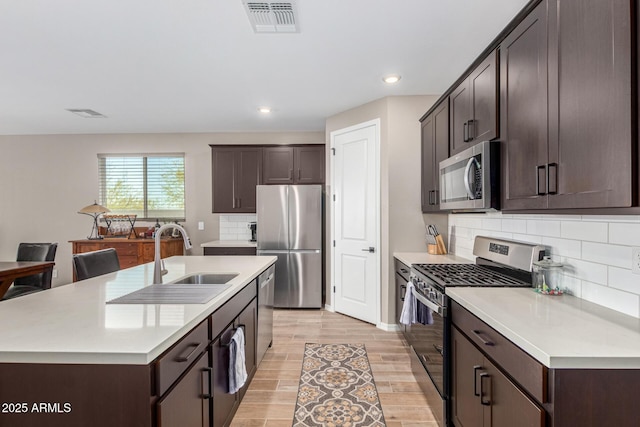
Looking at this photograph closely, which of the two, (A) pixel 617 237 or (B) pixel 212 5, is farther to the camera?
(B) pixel 212 5

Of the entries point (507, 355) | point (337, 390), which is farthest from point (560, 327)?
point (337, 390)

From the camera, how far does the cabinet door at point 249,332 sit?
2.13 meters

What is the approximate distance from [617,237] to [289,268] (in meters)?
3.48

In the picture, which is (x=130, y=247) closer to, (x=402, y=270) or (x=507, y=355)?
(x=402, y=270)

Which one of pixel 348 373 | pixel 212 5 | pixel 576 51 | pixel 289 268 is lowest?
pixel 348 373

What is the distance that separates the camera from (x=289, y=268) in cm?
439

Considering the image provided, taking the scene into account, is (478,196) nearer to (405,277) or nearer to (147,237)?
(405,277)

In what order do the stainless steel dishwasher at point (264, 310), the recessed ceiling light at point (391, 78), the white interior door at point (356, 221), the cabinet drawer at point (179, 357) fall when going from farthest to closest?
1. the white interior door at point (356, 221)
2. the recessed ceiling light at point (391, 78)
3. the stainless steel dishwasher at point (264, 310)
4. the cabinet drawer at point (179, 357)

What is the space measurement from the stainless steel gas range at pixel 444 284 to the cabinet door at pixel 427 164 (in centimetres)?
80

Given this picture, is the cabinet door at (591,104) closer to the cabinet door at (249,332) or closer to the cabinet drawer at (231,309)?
the cabinet drawer at (231,309)

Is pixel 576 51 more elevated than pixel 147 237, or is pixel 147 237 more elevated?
pixel 576 51

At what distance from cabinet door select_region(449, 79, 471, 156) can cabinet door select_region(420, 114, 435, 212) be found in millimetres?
506

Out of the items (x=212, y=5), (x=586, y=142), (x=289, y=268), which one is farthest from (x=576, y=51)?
(x=289, y=268)

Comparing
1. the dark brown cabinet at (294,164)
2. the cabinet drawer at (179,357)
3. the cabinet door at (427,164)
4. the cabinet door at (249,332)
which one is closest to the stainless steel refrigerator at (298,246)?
the dark brown cabinet at (294,164)
